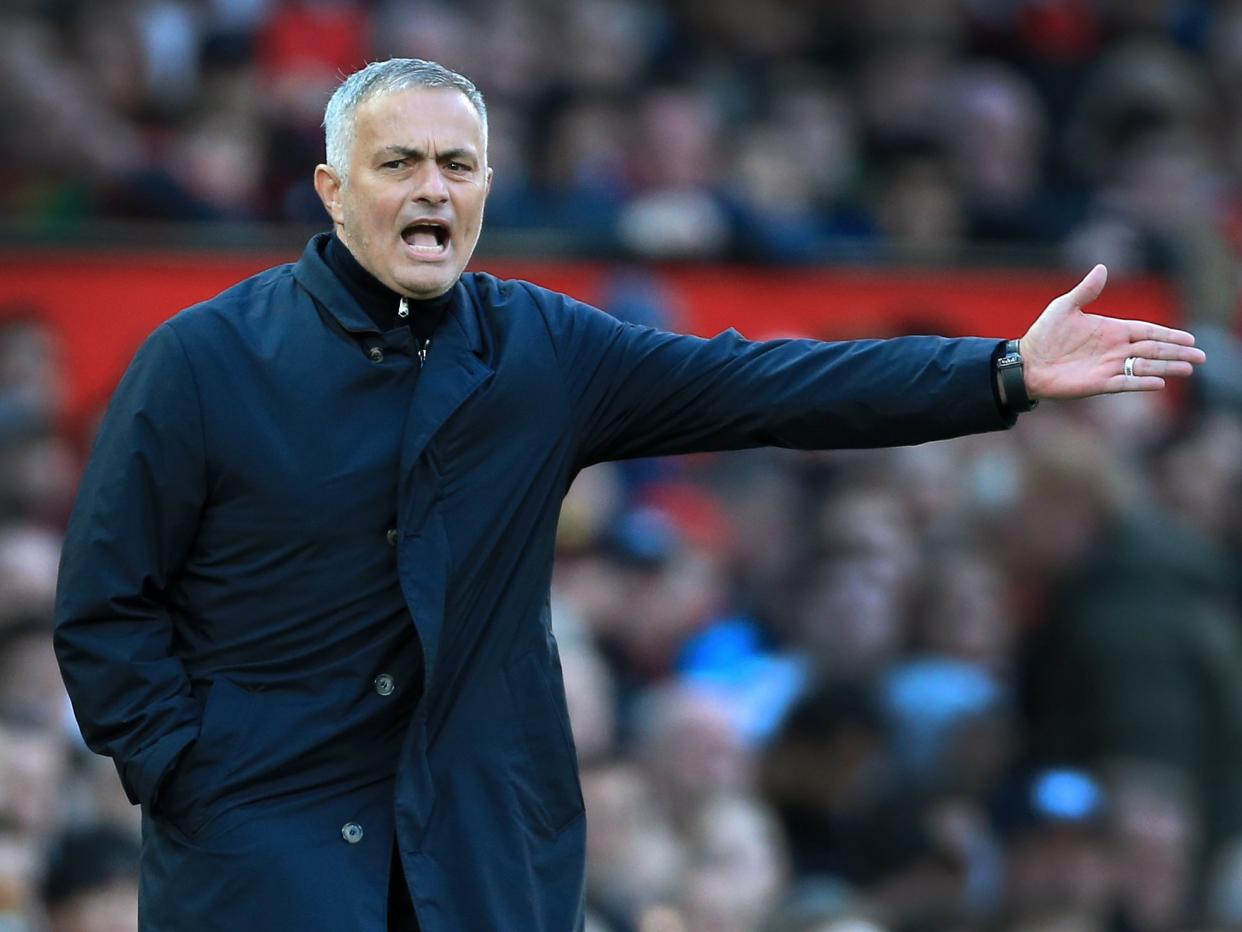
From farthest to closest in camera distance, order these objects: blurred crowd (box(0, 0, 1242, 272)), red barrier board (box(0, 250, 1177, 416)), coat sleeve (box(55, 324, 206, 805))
Result: blurred crowd (box(0, 0, 1242, 272))
red barrier board (box(0, 250, 1177, 416))
coat sleeve (box(55, 324, 206, 805))

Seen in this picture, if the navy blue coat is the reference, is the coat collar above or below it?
above

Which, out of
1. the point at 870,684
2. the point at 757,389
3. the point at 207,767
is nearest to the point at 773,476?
the point at 870,684

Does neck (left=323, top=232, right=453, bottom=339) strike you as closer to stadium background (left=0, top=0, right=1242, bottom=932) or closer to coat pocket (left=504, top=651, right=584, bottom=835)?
→ coat pocket (left=504, top=651, right=584, bottom=835)

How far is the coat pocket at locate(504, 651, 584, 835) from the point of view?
374 cm

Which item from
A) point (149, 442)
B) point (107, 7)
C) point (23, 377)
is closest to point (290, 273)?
point (149, 442)

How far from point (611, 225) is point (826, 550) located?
5.72ft

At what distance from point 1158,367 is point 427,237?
3.73 ft

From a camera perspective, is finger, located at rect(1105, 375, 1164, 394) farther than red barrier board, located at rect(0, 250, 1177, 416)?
No

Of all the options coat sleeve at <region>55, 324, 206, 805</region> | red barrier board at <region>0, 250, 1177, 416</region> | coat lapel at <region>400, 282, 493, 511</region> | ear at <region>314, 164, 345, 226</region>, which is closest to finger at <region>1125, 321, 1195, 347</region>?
coat lapel at <region>400, 282, 493, 511</region>

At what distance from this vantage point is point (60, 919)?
5297 millimetres

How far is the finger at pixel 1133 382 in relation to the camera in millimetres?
3684

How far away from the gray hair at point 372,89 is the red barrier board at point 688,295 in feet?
13.0

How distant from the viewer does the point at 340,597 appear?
11.9 feet

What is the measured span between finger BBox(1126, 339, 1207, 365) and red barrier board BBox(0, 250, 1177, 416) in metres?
4.54
